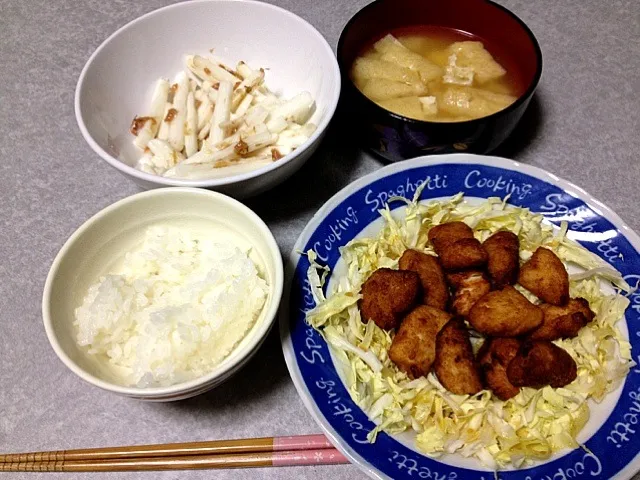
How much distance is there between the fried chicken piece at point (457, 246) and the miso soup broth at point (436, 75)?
31 centimetres

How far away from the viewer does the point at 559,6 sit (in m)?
2.12

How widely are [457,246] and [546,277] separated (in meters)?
0.20

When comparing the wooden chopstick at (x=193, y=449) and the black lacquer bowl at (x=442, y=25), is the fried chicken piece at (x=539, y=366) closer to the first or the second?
the wooden chopstick at (x=193, y=449)

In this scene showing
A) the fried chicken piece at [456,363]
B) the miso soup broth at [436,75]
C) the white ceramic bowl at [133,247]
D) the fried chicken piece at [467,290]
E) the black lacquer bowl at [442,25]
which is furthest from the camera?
the miso soup broth at [436,75]

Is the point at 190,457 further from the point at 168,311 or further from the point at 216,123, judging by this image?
the point at 216,123

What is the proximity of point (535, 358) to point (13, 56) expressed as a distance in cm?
195

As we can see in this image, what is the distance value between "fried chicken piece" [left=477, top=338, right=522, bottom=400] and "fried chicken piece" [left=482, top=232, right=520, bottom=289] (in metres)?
0.16

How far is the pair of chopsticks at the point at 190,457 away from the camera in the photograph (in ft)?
3.80

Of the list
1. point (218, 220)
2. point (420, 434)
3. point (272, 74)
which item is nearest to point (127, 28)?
point (272, 74)

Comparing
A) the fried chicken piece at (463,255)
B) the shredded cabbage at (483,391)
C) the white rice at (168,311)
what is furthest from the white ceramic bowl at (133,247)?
the fried chicken piece at (463,255)

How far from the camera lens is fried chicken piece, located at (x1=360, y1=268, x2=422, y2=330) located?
3.94ft

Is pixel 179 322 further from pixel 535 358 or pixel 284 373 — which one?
pixel 535 358

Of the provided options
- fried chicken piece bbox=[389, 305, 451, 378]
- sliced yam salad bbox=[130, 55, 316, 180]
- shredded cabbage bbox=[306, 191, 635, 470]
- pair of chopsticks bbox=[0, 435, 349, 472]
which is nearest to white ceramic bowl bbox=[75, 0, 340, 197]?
sliced yam salad bbox=[130, 55, 316, 180]

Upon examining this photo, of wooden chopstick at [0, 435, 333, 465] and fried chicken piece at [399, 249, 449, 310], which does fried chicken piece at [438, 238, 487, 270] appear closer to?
fried chicken piece at [399, 249, 449, 310]
